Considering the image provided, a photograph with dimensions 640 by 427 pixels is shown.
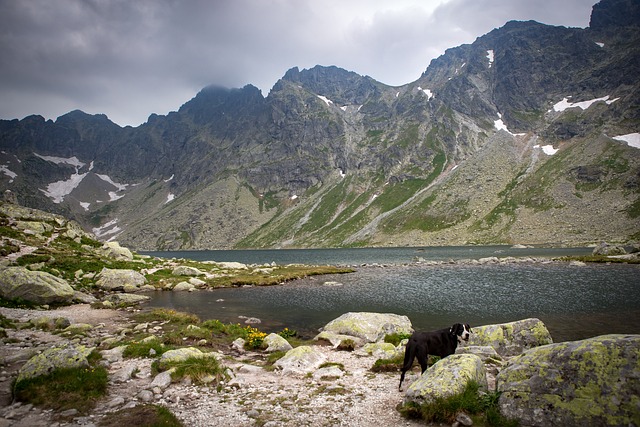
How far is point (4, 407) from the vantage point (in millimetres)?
9500

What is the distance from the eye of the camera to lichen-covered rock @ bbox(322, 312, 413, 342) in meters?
23.6

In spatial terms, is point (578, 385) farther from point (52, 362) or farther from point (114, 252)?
point (114, 252)

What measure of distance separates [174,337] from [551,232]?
16333 cm

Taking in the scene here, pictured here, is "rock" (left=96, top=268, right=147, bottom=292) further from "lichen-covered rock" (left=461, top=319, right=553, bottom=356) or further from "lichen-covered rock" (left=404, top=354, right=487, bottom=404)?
"lichen-covered rock" (left=404, top=354, right=487, bottom=404)

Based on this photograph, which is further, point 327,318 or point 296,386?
point 327,318

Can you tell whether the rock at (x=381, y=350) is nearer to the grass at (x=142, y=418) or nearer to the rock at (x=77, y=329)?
the grass at (x=142, y=418)

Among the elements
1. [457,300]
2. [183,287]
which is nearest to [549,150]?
[457,300]

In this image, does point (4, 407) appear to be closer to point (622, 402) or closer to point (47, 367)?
point (47, 367)

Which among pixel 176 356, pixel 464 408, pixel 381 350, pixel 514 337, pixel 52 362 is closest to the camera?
pixel 464 408

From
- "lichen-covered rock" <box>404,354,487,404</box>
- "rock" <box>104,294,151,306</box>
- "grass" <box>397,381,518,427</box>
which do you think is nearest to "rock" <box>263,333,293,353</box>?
"lichen-covered rock" <box>404,354,487,404</box>

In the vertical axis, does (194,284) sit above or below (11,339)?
below

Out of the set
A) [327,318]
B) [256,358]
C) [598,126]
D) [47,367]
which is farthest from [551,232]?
[47,367]

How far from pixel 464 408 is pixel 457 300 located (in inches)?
1351

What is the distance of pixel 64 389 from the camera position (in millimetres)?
10367
